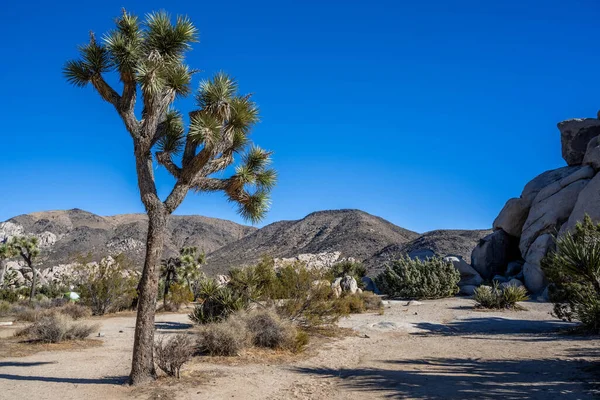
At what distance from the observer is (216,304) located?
1226cm

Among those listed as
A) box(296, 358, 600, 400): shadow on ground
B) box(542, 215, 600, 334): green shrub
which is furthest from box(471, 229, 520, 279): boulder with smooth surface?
box(296, 358, 600, 400): shadow on ground

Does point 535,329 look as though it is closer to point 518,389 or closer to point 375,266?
point 518,389

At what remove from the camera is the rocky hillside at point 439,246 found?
4334 cm

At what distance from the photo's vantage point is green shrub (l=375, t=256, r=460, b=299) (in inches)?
895

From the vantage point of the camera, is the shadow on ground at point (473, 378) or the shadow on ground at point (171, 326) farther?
the shadow on ground at point (171, 326)

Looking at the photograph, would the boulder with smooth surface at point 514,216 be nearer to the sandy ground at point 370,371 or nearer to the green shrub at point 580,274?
the green shrub at point 580,274

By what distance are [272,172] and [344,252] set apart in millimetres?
41453

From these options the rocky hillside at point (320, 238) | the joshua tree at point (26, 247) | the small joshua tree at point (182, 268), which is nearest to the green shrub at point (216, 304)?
the small joshua tree at point (182, 268)

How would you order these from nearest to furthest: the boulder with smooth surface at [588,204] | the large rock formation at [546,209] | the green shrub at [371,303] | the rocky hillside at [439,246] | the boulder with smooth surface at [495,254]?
the green shrub at [371,303] < the boulder with smooth surface at [588,204] < the large rock formation at [546,209] < the boulder with smooth surface at [495,254] < the rocky hillside at [439,246]

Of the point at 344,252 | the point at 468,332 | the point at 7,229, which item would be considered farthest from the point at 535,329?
the point at 7,229

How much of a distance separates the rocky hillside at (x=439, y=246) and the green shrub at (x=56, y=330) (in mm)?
31372

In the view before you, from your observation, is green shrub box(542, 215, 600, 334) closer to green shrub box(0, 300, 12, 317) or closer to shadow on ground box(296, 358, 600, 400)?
shadow on ground box(296, 358, 600, 400)

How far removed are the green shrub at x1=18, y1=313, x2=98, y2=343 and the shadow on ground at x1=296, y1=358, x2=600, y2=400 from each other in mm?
6687

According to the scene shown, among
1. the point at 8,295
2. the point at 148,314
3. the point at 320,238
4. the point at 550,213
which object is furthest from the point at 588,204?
the point at 320,238
